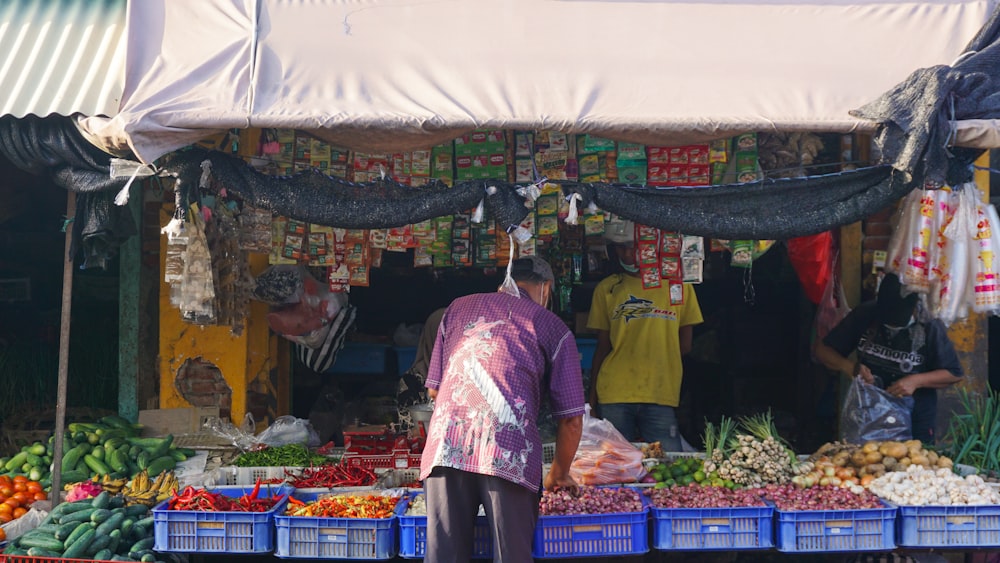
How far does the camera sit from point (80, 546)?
198 inches

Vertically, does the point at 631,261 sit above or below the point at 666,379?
above

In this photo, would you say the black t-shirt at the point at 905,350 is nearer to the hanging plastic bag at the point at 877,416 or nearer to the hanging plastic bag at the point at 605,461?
the hanging plastic bag at the point at 877,416

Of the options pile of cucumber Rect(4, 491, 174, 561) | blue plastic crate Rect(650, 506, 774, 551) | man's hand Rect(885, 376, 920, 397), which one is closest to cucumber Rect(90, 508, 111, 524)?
pile of cucumber Rect(4, 491, 174, 561)

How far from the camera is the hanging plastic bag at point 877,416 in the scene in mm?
6195

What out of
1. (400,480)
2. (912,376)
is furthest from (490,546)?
(912,376)

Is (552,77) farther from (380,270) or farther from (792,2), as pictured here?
(380,270)

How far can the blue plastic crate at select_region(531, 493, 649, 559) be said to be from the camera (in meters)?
4.93

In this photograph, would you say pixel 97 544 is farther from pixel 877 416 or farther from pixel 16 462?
pixel 877 416

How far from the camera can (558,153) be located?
588 cm

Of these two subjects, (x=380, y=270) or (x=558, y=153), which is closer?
(x=558, y=153)

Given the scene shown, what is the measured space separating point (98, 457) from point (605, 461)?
327 cm

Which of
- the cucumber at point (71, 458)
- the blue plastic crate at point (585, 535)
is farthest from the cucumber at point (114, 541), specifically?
the blue plastic crate at point (585, 535)

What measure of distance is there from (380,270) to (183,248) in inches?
141

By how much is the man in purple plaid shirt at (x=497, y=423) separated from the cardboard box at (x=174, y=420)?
2.79 metres
